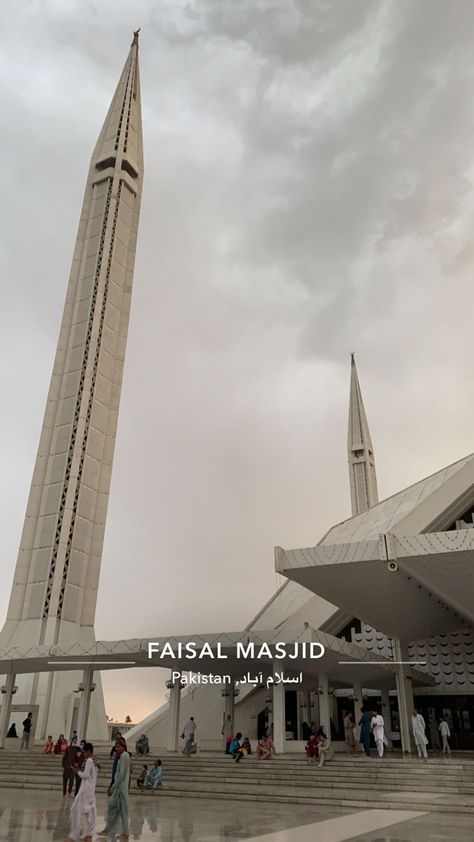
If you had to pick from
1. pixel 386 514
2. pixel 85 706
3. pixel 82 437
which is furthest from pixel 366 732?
pixel 82 437

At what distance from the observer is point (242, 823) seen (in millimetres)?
7594

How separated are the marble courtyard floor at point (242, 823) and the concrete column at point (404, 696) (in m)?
7.82

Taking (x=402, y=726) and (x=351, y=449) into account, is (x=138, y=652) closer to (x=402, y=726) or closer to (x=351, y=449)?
(x=402, y=726)

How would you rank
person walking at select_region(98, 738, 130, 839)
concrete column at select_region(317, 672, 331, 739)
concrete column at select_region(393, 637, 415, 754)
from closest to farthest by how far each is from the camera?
person walking at select_region(98, 738, 130, 839) < concrete column at select_region(317, 672, 331, 739) < concrete column at select_region(393, 637, 415, 754)

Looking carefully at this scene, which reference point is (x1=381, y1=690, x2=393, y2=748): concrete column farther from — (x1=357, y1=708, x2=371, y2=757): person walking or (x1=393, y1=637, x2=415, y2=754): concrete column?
(x1=357, y1=708, x2=371, y2=757): person walking

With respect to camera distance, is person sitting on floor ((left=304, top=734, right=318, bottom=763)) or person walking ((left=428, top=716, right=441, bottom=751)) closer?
person sitting on floor ((left=304, top=734, right=318, bottom=763))

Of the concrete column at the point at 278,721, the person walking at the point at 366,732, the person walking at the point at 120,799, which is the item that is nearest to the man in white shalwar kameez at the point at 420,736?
the person walking at the point at 366,732

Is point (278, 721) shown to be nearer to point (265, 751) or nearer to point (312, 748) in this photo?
point (265, 751)

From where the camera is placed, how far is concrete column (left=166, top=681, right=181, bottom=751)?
1579 centimetres

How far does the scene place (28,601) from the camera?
73.8 feet

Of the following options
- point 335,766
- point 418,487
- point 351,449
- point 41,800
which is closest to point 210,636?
point 335,766

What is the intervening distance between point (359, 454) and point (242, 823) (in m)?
35.3

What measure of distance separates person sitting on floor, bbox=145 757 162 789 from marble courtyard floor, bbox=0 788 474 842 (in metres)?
1.29

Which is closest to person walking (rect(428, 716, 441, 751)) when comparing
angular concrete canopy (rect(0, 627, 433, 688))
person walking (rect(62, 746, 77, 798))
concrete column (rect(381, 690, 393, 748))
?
concrete column (rect(381, 690, 393, 748))
